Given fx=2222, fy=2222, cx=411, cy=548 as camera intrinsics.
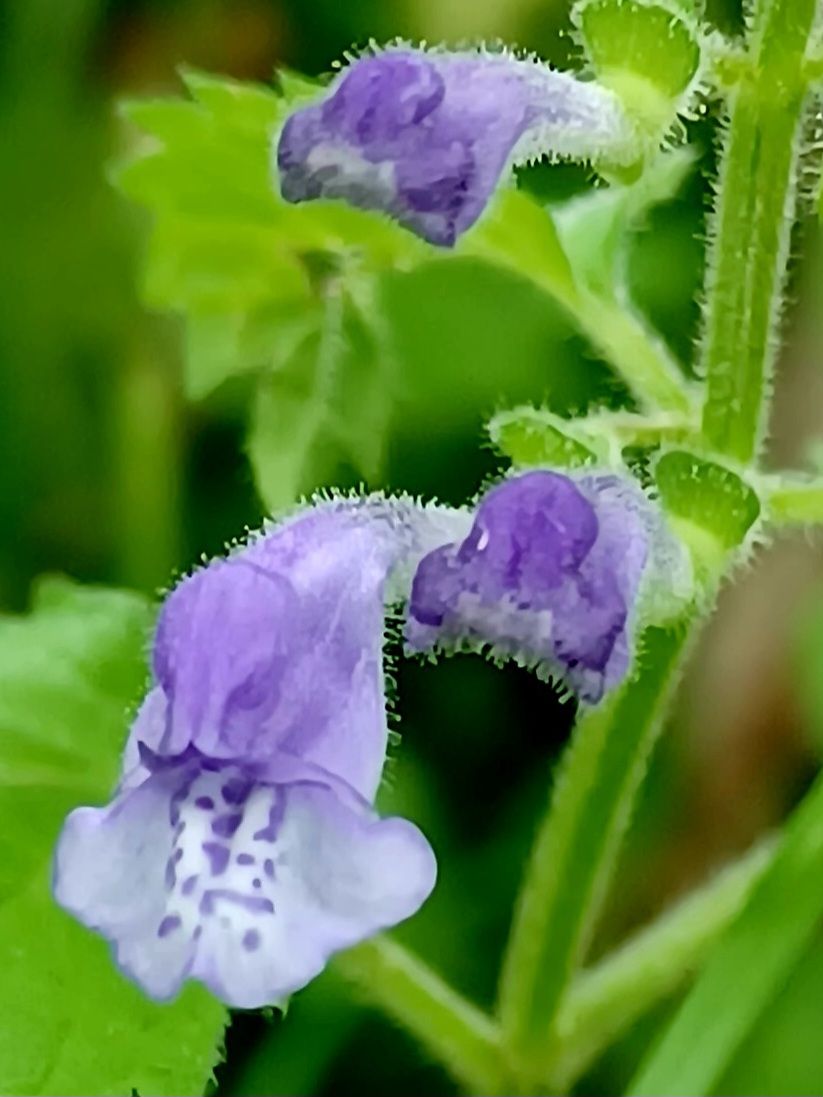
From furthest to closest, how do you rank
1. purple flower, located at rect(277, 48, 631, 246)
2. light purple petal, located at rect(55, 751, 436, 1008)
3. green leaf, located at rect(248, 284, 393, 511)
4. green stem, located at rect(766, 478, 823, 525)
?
green leaf, located at rect(248, 284, 393, 511) < green stem, located at rect(766, 478, 823, 525) < purple flower, located at rect(277, 48, 631, 246) < light purple petal, located at rect(55, 751, 436, 1008)

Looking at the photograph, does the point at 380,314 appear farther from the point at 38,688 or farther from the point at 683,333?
the point at 683,333

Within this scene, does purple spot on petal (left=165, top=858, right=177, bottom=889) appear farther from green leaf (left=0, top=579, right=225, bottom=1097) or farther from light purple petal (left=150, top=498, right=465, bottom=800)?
green leaf (left=0, top=579, right=225, bottom=1097)

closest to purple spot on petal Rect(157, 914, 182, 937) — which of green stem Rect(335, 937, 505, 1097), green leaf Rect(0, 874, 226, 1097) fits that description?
green leaf Rect(0, 874, 226, 1097)

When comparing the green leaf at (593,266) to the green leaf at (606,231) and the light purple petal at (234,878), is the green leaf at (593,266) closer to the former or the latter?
the green leaf at (606,231)

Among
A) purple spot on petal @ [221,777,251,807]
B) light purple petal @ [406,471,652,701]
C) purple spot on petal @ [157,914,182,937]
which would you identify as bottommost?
purple spot on petal @ [157,914,182,937]

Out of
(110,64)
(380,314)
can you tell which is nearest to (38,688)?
(380,314)

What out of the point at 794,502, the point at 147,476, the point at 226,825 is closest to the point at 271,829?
the point at 226,825

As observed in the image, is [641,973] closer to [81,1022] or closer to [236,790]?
[81,1022]
